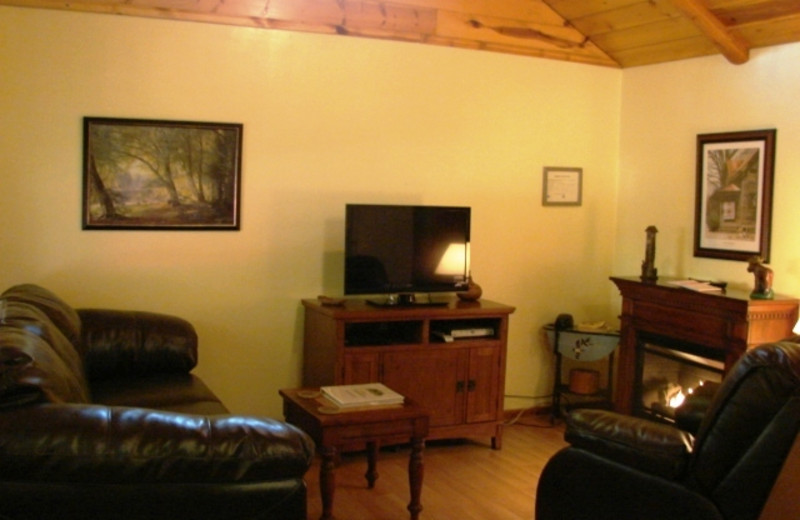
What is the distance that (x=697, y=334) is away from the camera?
4.65 metres

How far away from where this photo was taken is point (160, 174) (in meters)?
4.61

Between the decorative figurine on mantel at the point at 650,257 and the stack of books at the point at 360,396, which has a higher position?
the decorative figurine on mantel at the point at 650,257

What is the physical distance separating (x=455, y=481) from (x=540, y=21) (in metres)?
2.95

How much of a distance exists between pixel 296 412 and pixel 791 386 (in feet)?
6.77

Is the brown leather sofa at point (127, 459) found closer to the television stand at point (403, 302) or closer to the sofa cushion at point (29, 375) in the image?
the sofa cushion at point (29, 375)

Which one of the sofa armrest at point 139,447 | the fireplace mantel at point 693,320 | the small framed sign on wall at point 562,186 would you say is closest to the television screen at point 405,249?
the small framed sign on wall at point 562,186

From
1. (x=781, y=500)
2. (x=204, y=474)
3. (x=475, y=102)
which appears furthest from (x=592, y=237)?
(x=204, y=474)

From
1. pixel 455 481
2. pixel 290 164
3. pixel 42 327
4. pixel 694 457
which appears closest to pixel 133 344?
pixel 42 327

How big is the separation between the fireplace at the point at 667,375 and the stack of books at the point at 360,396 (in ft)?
5.92

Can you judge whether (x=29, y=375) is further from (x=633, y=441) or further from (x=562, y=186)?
(x=562, y=186)

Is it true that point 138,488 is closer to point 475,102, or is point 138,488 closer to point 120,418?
point 120,418

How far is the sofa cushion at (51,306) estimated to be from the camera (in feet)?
11.7

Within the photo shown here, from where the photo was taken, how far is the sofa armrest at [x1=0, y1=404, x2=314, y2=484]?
2.11 meters

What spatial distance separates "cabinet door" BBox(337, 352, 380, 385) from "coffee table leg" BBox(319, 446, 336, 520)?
3.32 feet
